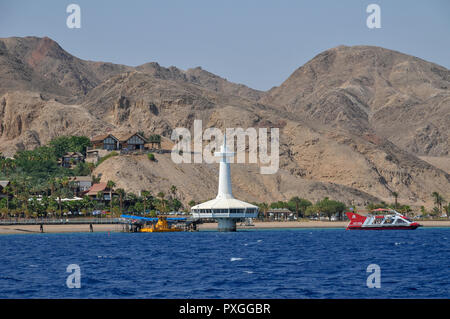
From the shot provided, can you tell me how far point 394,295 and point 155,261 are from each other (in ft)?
90.4

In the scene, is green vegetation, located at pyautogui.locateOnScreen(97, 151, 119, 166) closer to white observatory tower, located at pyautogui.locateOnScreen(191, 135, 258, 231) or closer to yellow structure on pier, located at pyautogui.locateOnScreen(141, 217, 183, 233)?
yellow structure on pier, located at pyautogui.locateOnScreen(141, 217, 183, 233)

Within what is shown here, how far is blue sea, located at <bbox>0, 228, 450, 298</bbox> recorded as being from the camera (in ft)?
123

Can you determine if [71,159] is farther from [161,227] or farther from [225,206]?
[225,206]

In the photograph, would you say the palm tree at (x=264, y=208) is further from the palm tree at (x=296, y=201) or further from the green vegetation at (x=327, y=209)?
the green vegetation at (x=327, y=209)

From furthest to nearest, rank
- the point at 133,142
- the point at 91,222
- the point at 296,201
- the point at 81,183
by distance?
the point at 133,142
the point at 296,201
the point at 81,183
the point at 91,222

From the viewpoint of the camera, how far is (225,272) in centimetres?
4928

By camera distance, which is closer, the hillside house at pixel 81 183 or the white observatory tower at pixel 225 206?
the white observatory tower at pixel 225 206

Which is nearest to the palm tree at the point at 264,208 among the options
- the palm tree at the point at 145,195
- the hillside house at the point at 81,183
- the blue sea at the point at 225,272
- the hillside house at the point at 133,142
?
the palm tree at the point at 145,195

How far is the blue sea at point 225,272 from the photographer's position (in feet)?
123

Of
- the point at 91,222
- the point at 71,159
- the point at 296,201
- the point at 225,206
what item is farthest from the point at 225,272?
the point at 71,159

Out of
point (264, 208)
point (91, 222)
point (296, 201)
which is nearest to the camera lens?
point (91, 222)

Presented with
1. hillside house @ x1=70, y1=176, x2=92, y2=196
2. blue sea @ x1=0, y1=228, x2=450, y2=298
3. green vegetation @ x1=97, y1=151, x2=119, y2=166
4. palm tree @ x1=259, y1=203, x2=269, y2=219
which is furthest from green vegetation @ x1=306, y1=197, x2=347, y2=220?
blue sea @ x1=0, y1=228, x2=450, y2=298

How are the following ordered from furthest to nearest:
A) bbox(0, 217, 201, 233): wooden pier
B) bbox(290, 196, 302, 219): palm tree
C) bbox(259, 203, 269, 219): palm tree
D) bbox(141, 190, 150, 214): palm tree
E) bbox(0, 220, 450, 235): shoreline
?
bbox(290, 196, 302, 219): palm tree
bbox(259, 203, 269, 219): palm tree
bbox(141, 190, 150, 214): palm tree
bbox(0, 217, 201, 233): wooden pier
bbox(0, 220, 450, 235): shoreline
